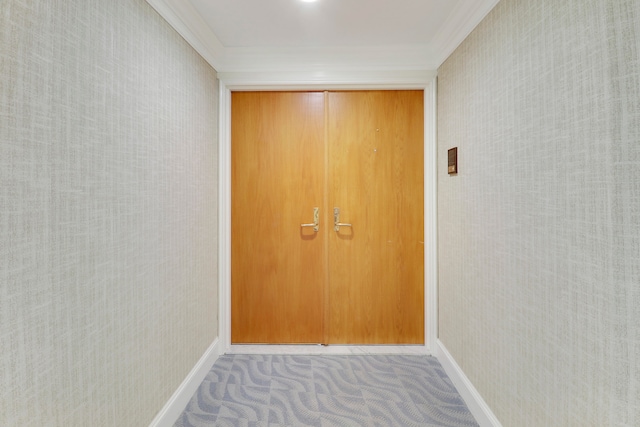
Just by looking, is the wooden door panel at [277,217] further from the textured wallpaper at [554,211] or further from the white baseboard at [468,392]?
the textured wallpaper at [554,211]

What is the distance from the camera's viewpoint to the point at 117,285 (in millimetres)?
1312

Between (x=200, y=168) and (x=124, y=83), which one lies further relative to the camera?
(x=200, y=168)

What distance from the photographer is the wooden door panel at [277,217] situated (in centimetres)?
259

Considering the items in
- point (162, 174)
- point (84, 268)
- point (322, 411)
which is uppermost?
point (162, 174)

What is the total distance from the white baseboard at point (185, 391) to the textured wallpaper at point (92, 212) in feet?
0.22

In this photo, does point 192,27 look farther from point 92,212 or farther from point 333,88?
point 92,212

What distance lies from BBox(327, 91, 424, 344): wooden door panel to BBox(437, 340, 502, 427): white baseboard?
35cm

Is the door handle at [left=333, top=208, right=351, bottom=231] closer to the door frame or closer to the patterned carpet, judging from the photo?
the door frame

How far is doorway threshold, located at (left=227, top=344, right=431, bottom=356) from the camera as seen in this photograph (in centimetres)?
252

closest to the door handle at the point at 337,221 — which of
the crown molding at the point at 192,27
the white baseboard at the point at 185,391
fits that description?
the white baseboard at the point at 185,391

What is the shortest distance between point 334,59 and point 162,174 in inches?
61.9

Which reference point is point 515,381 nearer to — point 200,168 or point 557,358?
point 557,358

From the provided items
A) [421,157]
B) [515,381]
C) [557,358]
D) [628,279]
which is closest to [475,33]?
[421,157]

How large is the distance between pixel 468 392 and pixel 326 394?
86 cm
